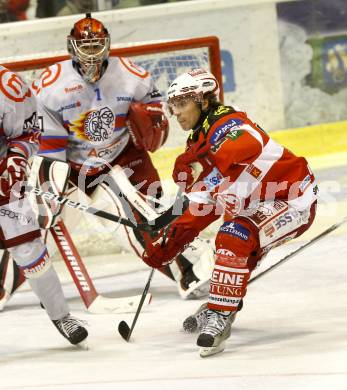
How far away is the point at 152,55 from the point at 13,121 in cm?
181

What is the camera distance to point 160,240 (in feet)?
12.5

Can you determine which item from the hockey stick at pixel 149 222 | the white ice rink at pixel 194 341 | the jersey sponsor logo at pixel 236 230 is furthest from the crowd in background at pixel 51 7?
the jersey sponsor logo at pixel 236 230

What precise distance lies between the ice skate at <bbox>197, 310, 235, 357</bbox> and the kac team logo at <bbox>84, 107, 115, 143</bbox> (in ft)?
4.18

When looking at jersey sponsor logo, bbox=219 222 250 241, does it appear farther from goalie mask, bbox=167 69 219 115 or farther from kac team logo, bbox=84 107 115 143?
kac team logo, bbox=84 107 115 143

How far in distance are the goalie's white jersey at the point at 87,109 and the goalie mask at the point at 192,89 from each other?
36.4 inches

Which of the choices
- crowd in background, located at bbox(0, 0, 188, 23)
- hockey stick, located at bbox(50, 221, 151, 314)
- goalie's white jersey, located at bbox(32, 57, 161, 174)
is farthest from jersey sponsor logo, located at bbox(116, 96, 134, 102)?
crowd in background, located at bbox(0, 0, 188, 23)

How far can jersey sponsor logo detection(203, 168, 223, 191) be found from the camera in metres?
3.74

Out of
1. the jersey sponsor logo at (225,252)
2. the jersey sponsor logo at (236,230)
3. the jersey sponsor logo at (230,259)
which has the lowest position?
the jersey sponsor logo at (230,259)

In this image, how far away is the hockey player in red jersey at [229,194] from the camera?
11.8ft

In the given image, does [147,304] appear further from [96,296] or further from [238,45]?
[238,45]

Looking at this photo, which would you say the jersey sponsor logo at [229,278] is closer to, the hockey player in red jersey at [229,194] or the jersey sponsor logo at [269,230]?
the hockey player in red jersey at [229,194]

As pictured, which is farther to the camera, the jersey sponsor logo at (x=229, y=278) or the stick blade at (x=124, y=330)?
the stick blade at (x=124, y=330)

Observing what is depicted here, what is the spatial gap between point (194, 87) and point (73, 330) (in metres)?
0.88

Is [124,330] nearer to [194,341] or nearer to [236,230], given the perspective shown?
[194,341]
